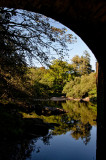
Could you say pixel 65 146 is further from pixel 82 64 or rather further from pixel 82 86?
pixel 82 64

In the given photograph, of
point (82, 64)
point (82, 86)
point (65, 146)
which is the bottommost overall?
point (65, 146)

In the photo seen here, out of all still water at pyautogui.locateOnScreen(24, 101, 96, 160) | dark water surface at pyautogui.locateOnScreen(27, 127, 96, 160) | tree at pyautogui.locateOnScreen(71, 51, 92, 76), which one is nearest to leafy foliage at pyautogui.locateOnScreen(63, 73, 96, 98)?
still water at pyautogui.locateOnScreen(24, 101, 96, 160)

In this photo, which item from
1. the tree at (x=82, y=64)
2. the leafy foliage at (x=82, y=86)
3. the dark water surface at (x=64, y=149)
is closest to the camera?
Result: the dark water surface at (x=64, y=149)

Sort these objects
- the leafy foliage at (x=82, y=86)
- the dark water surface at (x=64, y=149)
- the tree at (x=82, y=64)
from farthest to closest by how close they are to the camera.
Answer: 1. the tree at (x=82, y=64)
2. the leafy foliage at (x=82, y=86)
3. the dark water surface at (x=64, y=149)

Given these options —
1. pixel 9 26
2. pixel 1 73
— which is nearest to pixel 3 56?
pixel 1 73

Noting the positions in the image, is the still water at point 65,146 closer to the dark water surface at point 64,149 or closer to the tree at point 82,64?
the dark water surface at point 64,149

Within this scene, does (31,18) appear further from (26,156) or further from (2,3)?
(26,156)

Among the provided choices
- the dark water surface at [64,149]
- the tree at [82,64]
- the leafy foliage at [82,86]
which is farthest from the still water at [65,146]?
the tree at [82,64]

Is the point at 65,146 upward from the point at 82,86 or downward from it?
downward

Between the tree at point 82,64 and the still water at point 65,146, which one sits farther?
the tree at point 82,64

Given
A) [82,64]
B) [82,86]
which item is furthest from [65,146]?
[82,64]

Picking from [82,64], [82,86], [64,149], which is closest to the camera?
[64,149]

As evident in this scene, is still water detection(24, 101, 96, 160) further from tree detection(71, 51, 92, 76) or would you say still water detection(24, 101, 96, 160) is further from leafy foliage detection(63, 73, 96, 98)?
tree detection(71, 51, 92, 76)

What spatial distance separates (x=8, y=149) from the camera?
3.11m
